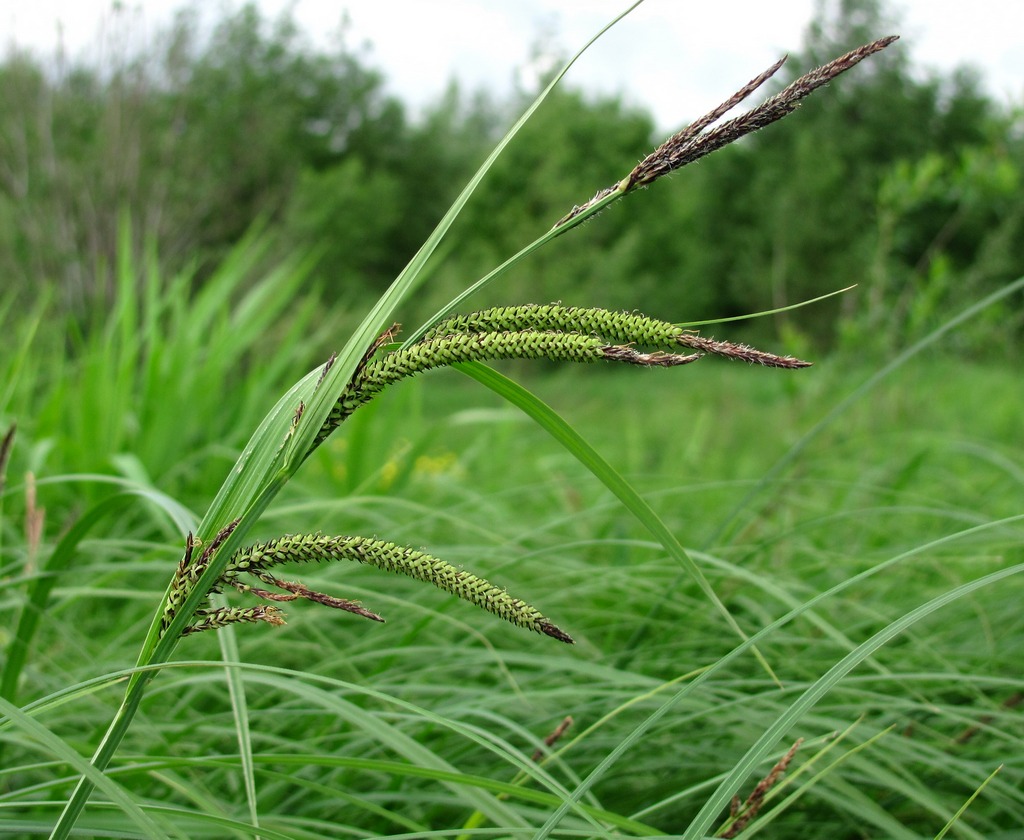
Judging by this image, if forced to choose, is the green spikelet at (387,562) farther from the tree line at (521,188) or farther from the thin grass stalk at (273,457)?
the tree line at (521,188)

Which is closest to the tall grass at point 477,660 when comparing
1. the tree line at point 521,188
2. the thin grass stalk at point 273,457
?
the thin grass stalk at point 273,457

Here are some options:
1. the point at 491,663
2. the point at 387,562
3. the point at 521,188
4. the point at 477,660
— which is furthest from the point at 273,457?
the point at 521,188

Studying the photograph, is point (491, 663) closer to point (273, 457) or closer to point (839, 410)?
point (839, 410)

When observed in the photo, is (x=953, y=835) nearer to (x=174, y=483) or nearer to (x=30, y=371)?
(x=174, y=483)

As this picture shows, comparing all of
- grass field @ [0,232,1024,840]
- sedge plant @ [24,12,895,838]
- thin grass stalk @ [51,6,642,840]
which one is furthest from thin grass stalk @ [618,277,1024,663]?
thin grass stalk @ [51,6,642,840]

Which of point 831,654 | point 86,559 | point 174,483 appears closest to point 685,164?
point 831,654

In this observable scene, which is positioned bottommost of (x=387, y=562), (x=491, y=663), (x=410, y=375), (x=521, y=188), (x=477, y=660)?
(x=491, y=663)
